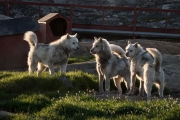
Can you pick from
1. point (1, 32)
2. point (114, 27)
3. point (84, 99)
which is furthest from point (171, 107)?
point (114, 27)

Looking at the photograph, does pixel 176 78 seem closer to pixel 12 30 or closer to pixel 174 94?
pixel 174 94

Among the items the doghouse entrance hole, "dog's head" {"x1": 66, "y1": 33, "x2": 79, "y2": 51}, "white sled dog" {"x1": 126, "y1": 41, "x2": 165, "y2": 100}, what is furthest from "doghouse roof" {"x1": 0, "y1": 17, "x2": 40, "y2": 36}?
"white sled dog" {"x1": 126, "y1": 41, "x2": 165, "y2": 100}

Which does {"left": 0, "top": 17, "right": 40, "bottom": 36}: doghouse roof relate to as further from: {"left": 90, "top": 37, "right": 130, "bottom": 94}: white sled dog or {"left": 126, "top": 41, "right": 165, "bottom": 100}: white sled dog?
{"left": 126, "top": 41, "right": 165, "bottom": 100}: white sled dog

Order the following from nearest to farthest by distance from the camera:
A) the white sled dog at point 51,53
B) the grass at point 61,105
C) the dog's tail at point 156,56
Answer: the grass at point 61,105 < the dog's tail at point 156,56 < the white sled dog at point 51,53

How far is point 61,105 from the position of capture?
9.45m

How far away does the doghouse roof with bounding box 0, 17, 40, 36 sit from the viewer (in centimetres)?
1805

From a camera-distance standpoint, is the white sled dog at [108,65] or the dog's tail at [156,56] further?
the white sled dog at [108,65]

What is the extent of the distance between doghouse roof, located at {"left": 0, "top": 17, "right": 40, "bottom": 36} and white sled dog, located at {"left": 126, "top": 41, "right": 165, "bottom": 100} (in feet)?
21.5

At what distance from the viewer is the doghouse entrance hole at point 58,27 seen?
2336cm

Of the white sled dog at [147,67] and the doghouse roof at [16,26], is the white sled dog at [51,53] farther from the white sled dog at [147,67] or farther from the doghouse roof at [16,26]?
the doghouse roof at [16,26]

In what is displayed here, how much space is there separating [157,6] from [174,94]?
26262 mm

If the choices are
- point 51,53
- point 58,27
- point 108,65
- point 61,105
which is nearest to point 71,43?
point 51,53

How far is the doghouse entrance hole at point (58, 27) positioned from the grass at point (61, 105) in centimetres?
1094

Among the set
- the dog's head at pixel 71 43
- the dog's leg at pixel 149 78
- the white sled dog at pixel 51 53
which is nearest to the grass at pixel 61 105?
the dog's leg at pixel 149 78
